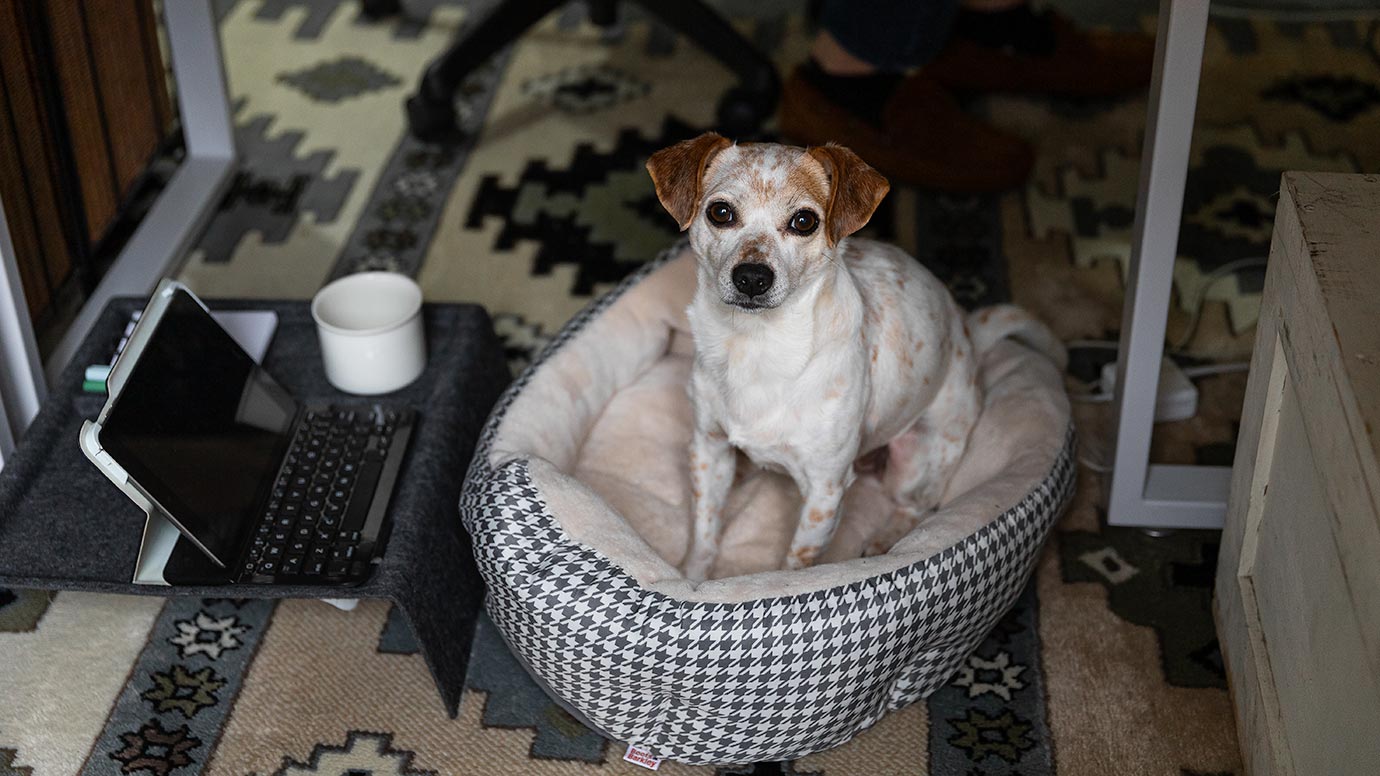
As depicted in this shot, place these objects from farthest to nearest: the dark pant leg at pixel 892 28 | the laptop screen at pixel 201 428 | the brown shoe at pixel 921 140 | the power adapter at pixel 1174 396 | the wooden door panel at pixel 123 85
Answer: the brown shoe at pixel 921 140, the dark pant leg at pixel 892 28, the wooden door panel at pixel 123 85, the power adapter at pixel 1174 396, the laptop screen at pixel 201 428

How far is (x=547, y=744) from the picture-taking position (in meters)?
1.72

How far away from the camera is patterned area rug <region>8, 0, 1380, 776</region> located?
1.71 meters

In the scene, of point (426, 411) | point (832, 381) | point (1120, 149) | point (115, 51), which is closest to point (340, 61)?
point (115, 51)

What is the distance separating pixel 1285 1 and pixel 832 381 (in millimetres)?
2320

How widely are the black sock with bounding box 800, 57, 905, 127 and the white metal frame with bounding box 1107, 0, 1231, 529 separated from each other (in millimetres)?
1032

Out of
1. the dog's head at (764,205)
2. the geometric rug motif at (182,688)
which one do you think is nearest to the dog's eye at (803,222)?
the dog's head at (764,205)

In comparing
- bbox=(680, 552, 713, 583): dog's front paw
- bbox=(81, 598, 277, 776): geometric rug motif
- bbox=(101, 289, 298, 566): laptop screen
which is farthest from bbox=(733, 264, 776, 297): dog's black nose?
bbox=(81, 598, 277, 776): geometric rug motif

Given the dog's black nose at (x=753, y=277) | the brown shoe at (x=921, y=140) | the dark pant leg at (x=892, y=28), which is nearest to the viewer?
the dog's black nose at (x=753, y=277)

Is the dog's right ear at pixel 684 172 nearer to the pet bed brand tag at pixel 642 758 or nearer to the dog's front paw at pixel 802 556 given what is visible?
the dog's front paw at pixel 802 556

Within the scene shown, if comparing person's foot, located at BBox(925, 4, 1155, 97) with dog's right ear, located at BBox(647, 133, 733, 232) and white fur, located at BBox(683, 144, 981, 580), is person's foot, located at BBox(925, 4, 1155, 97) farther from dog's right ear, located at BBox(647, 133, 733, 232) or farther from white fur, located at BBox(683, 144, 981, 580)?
dog's right ear, located at BBox(647, 133, 733, 232)

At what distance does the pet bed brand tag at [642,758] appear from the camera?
1.68 m

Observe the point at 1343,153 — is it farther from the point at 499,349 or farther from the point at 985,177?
the point at 499,349

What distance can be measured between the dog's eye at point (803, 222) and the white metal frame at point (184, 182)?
1.19 m

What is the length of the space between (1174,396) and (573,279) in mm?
1107
